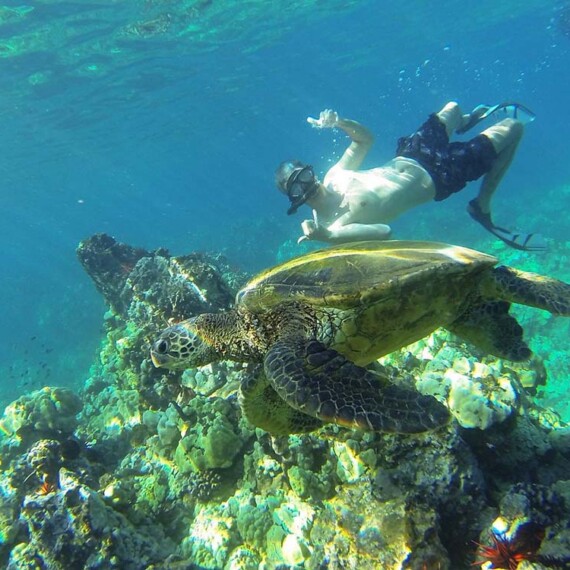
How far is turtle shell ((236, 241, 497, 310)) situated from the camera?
327 cm

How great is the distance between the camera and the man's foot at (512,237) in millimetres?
6977

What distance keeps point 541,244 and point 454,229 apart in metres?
13.0

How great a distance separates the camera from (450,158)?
7.06 metres

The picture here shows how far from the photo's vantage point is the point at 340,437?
3818mm

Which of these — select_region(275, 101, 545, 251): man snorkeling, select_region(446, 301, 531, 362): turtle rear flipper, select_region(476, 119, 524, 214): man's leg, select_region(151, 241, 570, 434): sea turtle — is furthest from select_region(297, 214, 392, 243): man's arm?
select_region(476, 119, 524, 214): man's leg

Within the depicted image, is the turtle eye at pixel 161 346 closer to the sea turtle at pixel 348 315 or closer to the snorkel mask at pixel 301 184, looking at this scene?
the sea turtle at pixel 348 315

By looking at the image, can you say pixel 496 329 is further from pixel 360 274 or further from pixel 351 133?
pixel 351 133

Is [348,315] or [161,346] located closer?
[348,315]

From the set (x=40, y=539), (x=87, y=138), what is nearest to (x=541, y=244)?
(x=40, y=539)

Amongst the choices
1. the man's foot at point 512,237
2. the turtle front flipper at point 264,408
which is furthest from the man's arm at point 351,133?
the turtle front flipper at point 264,408

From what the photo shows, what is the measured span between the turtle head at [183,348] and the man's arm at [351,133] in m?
4.03

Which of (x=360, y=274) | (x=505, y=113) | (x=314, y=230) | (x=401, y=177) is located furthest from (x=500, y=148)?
(x=360, y=274)

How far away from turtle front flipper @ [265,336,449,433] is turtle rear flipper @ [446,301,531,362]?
2.14 metres

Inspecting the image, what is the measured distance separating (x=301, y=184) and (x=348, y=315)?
3408 mm
